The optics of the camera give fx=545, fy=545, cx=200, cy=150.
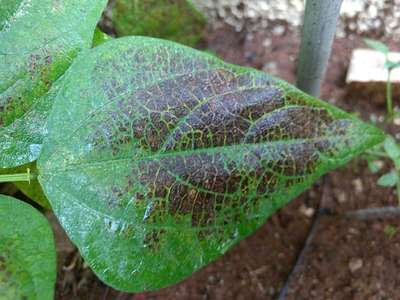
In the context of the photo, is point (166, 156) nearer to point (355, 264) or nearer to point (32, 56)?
point (32, 56)

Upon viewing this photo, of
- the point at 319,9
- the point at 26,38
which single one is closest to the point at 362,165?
the point at 319,9

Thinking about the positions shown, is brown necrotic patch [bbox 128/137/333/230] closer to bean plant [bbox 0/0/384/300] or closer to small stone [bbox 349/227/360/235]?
bean plant [bbox 0/0/384/300]

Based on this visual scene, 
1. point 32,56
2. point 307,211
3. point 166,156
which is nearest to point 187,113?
point 166,156

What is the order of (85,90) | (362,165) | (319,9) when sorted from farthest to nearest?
(362,165), (319,9), (85,90)

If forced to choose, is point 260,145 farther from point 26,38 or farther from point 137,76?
point 26,38

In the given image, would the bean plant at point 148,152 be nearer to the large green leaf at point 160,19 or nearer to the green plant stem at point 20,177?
the green plant stem at point 20,177

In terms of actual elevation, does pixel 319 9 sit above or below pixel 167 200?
above
